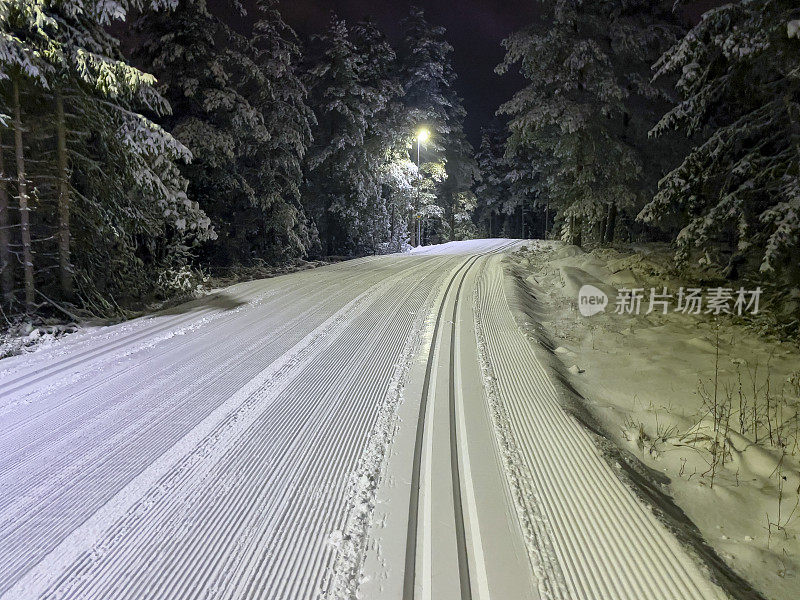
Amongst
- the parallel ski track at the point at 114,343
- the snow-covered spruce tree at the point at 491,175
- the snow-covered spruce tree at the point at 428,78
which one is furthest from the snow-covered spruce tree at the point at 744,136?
the snow-covered spruce tree at the point at 491,175

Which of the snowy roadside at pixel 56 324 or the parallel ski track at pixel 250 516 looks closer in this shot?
the parallel ski track at pixel 250 516

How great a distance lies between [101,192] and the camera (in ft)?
29.9

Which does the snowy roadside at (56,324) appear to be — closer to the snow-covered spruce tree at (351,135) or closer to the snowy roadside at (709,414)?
the snowy roadside at (709,414)

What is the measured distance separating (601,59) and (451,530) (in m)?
15.1

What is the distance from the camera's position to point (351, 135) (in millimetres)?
23078

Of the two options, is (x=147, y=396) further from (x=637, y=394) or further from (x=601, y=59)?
(x=601, y=59)

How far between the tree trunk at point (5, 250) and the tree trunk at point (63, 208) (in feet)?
2.34

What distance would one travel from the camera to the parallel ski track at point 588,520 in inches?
91.3

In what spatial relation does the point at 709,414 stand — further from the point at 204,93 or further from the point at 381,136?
the point at 381,136

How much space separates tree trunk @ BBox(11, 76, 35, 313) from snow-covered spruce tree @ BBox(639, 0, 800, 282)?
36.0 feet

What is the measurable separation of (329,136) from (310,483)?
76.5ft

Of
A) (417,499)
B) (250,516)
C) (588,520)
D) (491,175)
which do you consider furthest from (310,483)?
(491,175)

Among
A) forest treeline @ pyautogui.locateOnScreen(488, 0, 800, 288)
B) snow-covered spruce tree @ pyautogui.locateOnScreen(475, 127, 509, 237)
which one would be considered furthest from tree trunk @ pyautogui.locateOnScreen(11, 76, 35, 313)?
snow-covered spruce tree @ pyautogui.locateOnScreen(475, 127, 509, 237)

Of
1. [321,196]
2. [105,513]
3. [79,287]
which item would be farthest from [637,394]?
[321,196]
